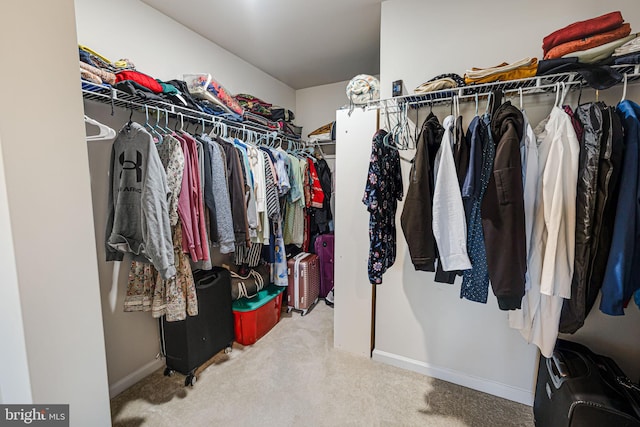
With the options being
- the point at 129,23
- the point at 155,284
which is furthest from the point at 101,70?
the point at 155,284

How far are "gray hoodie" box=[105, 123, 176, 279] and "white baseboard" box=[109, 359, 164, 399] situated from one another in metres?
0.94

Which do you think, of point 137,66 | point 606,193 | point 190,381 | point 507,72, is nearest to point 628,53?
point 507,72

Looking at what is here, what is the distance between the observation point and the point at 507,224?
1066 millimetres

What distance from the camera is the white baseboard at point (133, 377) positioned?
1.67 metres

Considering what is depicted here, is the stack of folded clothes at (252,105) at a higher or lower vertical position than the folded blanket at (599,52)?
higher

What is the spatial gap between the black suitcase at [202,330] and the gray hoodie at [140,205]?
60 cm

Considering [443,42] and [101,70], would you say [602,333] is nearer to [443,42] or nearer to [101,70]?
[443,42]

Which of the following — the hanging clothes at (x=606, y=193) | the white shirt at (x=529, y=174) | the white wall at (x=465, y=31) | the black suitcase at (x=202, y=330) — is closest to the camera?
the hanging clothes at (x=606, y=193)

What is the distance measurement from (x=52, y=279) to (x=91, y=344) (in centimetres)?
31

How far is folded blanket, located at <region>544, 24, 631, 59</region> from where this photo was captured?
44.2 inches

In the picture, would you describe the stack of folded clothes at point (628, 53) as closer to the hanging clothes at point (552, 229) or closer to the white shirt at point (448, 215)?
the hanging clothes at point (552, 229)

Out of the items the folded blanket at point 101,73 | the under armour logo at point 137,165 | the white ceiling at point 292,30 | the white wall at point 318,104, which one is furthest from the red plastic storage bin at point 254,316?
the white ceiling at point 292,30

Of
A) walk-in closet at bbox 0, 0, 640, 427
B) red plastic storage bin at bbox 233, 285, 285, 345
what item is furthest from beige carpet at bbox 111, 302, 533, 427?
red plastic storage bin at bbox 233, 285, 285, 345

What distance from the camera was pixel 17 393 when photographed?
2.94 feet
